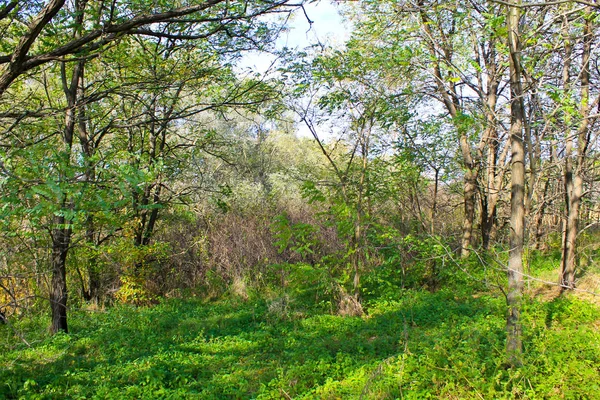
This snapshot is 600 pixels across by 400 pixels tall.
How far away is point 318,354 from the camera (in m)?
5.79

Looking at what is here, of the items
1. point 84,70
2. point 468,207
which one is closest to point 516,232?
point 468,207

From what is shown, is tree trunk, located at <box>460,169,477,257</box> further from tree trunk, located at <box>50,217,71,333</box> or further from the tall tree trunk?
tree trunk, located at <box>50,217,71,333</box>

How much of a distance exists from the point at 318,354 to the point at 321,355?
0.40 ft

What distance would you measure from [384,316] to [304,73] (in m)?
4.41

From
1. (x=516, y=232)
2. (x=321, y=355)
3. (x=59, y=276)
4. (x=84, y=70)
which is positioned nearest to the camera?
(x=516, y=232)

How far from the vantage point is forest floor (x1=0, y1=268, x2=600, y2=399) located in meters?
4.50

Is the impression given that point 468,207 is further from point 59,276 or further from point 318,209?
point 59,276

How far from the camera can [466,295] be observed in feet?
28.0

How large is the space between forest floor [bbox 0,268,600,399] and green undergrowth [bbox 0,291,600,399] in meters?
0.02

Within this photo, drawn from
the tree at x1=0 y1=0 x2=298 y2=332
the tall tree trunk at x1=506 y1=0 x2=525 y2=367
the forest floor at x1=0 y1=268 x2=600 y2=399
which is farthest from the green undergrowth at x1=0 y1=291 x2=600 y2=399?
the tree at x1=0 y1=0 x2=298 y2=332

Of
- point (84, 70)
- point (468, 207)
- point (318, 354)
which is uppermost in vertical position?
point (84, 70)

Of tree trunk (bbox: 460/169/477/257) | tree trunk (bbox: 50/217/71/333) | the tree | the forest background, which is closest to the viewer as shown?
the tree

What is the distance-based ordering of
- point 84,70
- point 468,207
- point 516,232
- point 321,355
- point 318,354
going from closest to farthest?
point 516,232 → point 321,355 → point 318,354 → point 84,70 → point 468,207

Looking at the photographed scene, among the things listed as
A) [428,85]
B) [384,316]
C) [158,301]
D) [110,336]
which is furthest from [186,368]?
[428,85]
